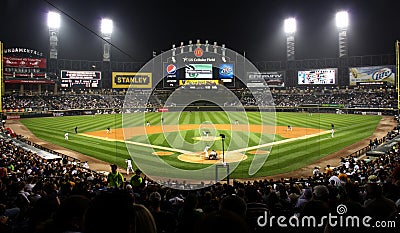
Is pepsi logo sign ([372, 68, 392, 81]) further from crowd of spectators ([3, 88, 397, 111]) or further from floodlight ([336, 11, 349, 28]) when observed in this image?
floodlight ([336, 11, 349, 28])

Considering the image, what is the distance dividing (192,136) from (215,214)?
111 feet

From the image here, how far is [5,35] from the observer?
75.2m

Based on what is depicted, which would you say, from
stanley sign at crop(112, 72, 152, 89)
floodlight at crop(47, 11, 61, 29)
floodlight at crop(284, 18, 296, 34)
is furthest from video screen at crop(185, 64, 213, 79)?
floodlight at crop(47, 11, 61, 29)

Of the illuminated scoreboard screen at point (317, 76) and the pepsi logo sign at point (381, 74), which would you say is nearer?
the pepsi logo sign at point (381, 74)

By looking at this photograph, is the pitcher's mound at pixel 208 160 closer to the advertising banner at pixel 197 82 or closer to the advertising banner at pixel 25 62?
the advertising banner at pixel 197 82

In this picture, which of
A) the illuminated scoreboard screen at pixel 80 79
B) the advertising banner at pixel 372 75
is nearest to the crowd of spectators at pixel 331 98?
the advertising banner at pixel 372 75

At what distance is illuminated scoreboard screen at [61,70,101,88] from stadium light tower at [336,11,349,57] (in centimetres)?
6730

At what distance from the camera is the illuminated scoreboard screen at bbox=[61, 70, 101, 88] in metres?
84.7

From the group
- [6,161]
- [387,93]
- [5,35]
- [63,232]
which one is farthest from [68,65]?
[63,232]

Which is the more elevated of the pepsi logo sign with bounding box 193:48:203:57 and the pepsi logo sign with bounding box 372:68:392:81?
the pepsi logo sign with bounding box 193:48:203:57

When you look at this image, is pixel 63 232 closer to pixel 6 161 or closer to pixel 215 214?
pixel 215 214

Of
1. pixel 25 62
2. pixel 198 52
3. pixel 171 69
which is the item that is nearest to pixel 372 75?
pixel 198 52

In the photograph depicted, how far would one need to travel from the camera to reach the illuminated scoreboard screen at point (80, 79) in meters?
84.7

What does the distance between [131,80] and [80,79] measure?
1443cm
